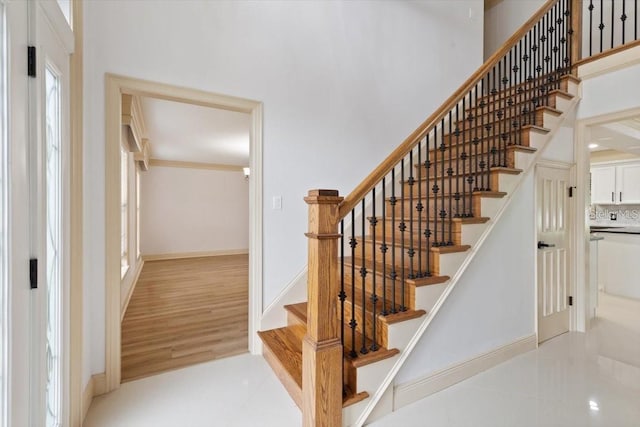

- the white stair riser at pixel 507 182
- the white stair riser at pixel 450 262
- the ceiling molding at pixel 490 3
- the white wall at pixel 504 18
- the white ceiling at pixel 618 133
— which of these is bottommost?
the white stair riser at pixel 450 262

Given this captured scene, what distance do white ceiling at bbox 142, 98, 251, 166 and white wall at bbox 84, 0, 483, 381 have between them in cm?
60

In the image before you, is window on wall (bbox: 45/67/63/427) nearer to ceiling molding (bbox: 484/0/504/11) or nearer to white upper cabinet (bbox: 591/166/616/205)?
ceiling molding (bbox: 484/0/504/11)

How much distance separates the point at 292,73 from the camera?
2.76 metres

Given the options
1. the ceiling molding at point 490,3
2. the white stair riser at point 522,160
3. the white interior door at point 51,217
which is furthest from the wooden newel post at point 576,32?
the white interior door at point 51,217

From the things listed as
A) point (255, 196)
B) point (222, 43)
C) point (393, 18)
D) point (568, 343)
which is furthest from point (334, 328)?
point (393, 18)

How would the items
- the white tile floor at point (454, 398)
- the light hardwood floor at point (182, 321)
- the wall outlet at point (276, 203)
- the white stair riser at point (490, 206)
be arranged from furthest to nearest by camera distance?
the wall outlet at point (276, 203) → the light hardwood floor at point (182, 321) → the white stair riser at point (490, 206) → the white tile floor at point (454, 398)

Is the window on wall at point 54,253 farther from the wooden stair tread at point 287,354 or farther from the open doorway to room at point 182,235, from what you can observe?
the wooden stair tread at point 287,354

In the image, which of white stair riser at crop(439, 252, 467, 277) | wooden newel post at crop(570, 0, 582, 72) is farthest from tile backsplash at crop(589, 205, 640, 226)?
white stair riser at crop(439, 252, 467, 277)

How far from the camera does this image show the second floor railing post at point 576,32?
10.1 feet

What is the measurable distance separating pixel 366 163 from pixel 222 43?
1705mm

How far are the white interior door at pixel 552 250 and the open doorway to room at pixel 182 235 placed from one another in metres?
2.84

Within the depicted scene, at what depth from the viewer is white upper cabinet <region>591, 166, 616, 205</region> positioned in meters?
5.80

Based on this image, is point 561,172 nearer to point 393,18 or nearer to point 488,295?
point 488,295

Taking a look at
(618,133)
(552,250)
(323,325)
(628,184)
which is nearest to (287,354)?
(323,325)
